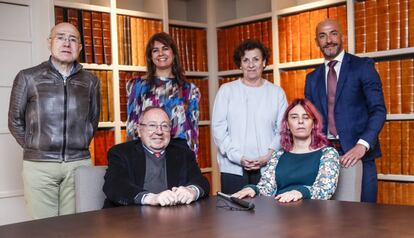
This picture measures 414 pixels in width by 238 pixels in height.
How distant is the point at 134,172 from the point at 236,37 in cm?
250

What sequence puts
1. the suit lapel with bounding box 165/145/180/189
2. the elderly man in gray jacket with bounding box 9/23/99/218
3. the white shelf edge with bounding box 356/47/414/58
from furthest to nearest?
the white shelf edge with bounding box 356/47/414/58
the elderly man in gray jacket with bounding box 9/23/99/218
the suit lapel with bounding box 165/145/180/189

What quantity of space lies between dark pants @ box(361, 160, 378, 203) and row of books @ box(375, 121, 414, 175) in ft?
2.58

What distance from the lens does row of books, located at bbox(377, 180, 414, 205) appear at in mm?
3643

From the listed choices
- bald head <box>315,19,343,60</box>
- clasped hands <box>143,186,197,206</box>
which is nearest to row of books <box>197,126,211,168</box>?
bald head <box>315,19,343,60</box>

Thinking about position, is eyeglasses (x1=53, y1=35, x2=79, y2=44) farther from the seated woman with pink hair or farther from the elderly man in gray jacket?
the seated woman with pink hair

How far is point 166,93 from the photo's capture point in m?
3.08

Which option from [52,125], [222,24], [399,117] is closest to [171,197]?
[52,125]

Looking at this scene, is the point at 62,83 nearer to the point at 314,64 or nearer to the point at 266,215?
the point at 266,215

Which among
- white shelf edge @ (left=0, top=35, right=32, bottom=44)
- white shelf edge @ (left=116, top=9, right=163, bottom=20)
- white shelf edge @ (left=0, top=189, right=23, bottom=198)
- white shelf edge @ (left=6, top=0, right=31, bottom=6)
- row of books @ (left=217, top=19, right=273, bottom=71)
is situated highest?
white shelf edge @ (left=116, top=9, right=163, bottom=20)

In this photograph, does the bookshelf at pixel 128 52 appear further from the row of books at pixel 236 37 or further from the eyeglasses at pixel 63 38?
the eyeglasses at pixel 63 38

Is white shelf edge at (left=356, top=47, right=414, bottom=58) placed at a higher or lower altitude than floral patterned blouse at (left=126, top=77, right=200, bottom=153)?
higher

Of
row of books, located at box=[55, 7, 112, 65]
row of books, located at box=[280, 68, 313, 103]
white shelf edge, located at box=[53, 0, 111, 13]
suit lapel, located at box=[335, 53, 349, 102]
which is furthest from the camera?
row of books, located at box=[280, 68, 313, 103]

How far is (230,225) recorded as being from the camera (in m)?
1.61

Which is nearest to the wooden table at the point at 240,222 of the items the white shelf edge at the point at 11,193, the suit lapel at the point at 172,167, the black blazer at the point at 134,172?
the black blazer at the point at 134,172
